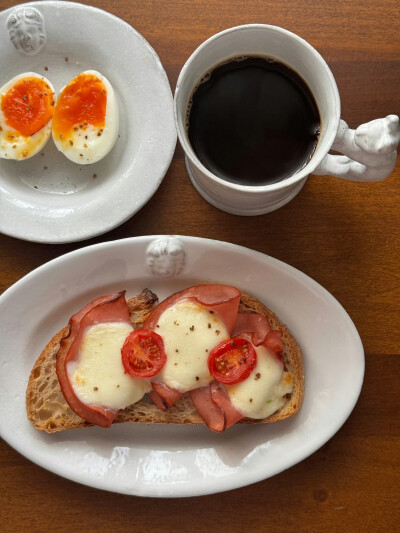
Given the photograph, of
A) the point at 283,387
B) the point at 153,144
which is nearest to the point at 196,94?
the point at 153,144

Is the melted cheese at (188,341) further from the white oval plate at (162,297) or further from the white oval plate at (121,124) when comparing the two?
the white oval plate at (121,124)

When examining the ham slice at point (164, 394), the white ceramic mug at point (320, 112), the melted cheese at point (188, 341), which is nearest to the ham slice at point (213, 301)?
the melted cheese at point (188, 341)

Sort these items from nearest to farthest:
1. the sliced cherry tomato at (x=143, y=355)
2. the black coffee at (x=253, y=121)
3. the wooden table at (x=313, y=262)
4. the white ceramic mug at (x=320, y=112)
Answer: the white ceramic mug at (x=320, y=112) → the black coffee at (x=253, y=121) → the sliced cherry tomato at (x=143, y=355) → the wooden table at (x=313, y=262)

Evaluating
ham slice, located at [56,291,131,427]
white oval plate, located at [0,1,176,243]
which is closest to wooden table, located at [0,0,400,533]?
white oval plate, located at [0,1,176,243]

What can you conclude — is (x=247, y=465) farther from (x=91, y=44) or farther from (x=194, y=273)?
(x=91, y=44)

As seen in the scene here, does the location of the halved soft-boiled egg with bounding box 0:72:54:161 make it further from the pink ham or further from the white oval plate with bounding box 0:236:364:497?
the pink ham
